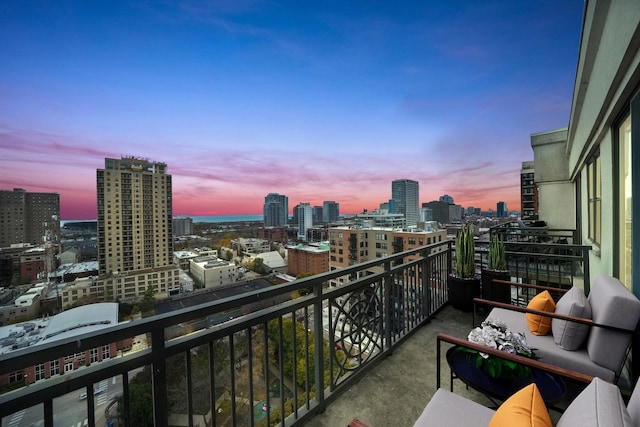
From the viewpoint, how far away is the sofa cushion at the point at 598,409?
2.40 ft

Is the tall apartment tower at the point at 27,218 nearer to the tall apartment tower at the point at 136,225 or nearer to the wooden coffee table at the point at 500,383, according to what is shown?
the tall apartment tower at the point at 136,225

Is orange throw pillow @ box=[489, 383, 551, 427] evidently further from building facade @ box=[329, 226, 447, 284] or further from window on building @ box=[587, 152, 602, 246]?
building facade @ box=[329, 226, 447, 284]

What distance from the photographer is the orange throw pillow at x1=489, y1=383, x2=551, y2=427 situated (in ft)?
3.00

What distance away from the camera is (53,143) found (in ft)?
44.1

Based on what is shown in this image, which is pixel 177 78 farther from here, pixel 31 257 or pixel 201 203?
pixel 201 203

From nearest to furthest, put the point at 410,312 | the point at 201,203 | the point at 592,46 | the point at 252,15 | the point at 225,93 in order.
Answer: the point at 592,46 → the point at 410,312 → the point at 252,15 → the point at 225,93 → the point at 201,203

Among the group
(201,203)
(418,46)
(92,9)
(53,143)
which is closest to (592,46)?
(418,46)

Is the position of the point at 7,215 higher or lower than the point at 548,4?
lower

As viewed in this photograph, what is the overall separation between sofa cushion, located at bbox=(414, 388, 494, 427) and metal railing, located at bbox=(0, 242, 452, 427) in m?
0.87

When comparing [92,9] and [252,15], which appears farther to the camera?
[252,15]

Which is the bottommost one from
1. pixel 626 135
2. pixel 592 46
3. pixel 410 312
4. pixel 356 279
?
pixel 410 312

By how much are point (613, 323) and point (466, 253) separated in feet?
7.74

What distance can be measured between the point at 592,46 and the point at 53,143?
20296 mm

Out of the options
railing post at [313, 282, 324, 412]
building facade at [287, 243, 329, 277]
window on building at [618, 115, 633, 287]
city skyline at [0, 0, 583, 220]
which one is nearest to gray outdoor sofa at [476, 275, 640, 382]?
window on building at [618, 115, 633, 287]
